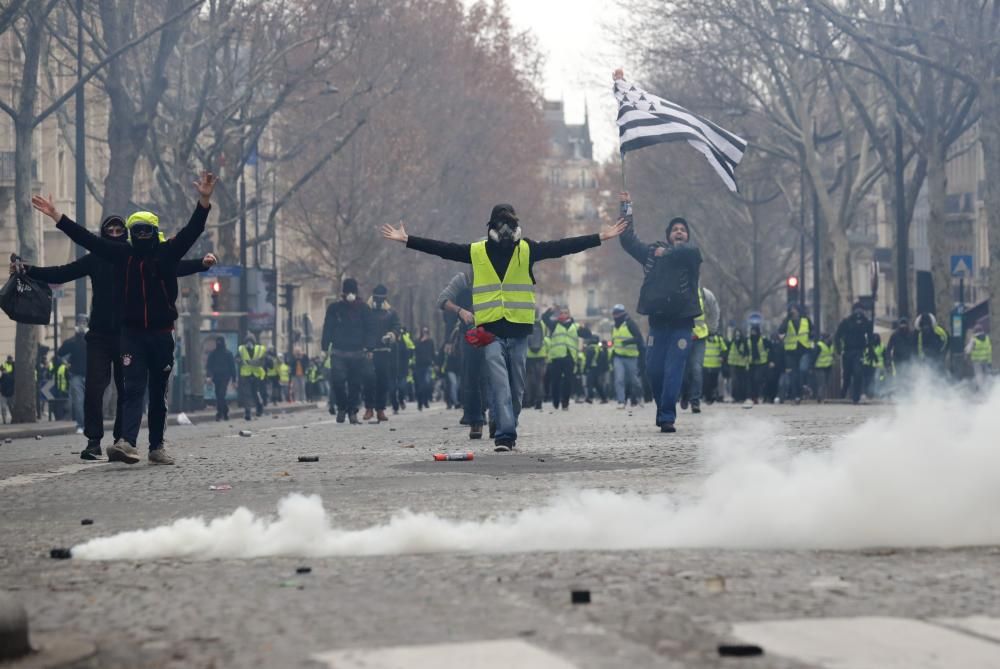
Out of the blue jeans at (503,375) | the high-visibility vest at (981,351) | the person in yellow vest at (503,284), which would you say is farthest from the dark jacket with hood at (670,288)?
the high-visibility vest at (981,351)

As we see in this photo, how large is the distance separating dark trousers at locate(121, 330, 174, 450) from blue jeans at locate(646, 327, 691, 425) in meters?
4.78

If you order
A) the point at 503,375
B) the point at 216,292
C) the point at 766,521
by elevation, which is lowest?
the point at 766,521

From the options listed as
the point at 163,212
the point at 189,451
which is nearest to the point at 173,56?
the point at 163,212

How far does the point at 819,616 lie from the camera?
546cm

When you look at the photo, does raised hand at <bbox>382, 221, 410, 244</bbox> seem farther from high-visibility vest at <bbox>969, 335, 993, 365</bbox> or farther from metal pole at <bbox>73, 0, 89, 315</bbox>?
high-visibility vest at <bbox>969, 335, 993, 365</bbox>

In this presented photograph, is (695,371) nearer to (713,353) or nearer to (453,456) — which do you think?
(713,353)

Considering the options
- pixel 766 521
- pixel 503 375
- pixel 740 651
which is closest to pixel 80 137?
pixel 503 375

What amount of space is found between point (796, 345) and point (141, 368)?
23309mm

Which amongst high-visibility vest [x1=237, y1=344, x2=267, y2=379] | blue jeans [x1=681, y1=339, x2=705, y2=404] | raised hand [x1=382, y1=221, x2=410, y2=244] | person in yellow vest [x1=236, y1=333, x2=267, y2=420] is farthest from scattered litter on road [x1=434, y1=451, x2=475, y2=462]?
high-visibility vest [x1=237, y1=344, x2=267, y2=379]

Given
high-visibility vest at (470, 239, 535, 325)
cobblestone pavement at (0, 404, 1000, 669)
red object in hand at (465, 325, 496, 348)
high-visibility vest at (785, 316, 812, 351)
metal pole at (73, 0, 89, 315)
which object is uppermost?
metal pole at (73, 0, 89, 315)

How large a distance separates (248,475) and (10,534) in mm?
3690

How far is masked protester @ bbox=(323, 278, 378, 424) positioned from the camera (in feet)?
77.2

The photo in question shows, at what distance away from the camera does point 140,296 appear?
522 inches

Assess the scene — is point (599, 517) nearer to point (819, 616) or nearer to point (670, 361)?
point (819, 616)
